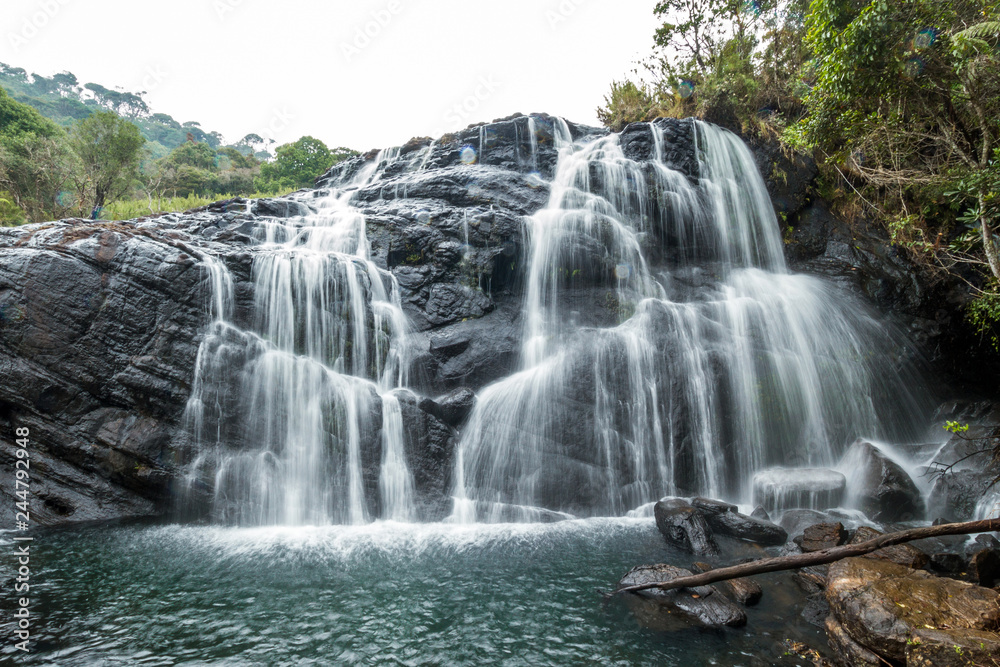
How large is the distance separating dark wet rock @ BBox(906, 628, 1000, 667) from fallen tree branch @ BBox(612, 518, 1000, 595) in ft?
3.49

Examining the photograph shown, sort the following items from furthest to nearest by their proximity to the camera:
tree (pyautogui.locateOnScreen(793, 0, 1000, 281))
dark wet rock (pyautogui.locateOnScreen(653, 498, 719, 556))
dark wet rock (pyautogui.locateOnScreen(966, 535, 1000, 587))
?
tree (pyautogui.locateOnScreen(793, 0, 1000, 281)), dark wet rock (pyautogui.locateOnScreen(653, 498, 719, 556)), dark wet rock (pyautogui.locateOnScreen(966, 535, 1000, 587))

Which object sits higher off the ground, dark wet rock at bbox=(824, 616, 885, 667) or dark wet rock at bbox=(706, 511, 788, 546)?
dark wet rock at bbox=(706, 511, 788, 546)

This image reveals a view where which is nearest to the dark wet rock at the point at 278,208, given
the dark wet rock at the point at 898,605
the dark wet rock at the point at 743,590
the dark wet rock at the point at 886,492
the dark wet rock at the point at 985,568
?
the dark wet rock at the point at 743,590

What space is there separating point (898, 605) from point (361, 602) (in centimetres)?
617

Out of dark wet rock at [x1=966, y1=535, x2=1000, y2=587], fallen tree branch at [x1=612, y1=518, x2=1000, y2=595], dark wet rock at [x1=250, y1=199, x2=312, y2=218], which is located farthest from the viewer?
dark wet rock at [x1=250, y1=199, x2=312, y2=218]

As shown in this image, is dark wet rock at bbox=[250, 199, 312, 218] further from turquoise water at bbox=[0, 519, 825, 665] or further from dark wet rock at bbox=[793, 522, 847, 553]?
dark wet rock at bbox=[793, 522, 847, 553]

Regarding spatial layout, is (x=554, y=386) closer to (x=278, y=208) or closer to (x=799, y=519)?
(x=799, y=519)

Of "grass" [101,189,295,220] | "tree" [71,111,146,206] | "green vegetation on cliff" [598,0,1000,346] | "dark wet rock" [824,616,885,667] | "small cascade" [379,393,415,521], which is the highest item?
"tree" [71,111,146,206]

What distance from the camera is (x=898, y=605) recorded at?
4801 millimetres

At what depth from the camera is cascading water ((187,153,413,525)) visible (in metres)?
9.32

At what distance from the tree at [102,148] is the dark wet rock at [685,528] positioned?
2784 centimetres

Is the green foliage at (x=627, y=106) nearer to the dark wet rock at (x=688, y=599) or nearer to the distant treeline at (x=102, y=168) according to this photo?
the dark wet rock at (x=688, y=599)

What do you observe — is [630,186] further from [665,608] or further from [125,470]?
[125,470]

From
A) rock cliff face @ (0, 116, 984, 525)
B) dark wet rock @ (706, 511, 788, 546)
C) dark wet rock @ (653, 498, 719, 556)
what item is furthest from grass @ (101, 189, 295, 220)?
dark wet rock @ (706, 511, 788, 546)
